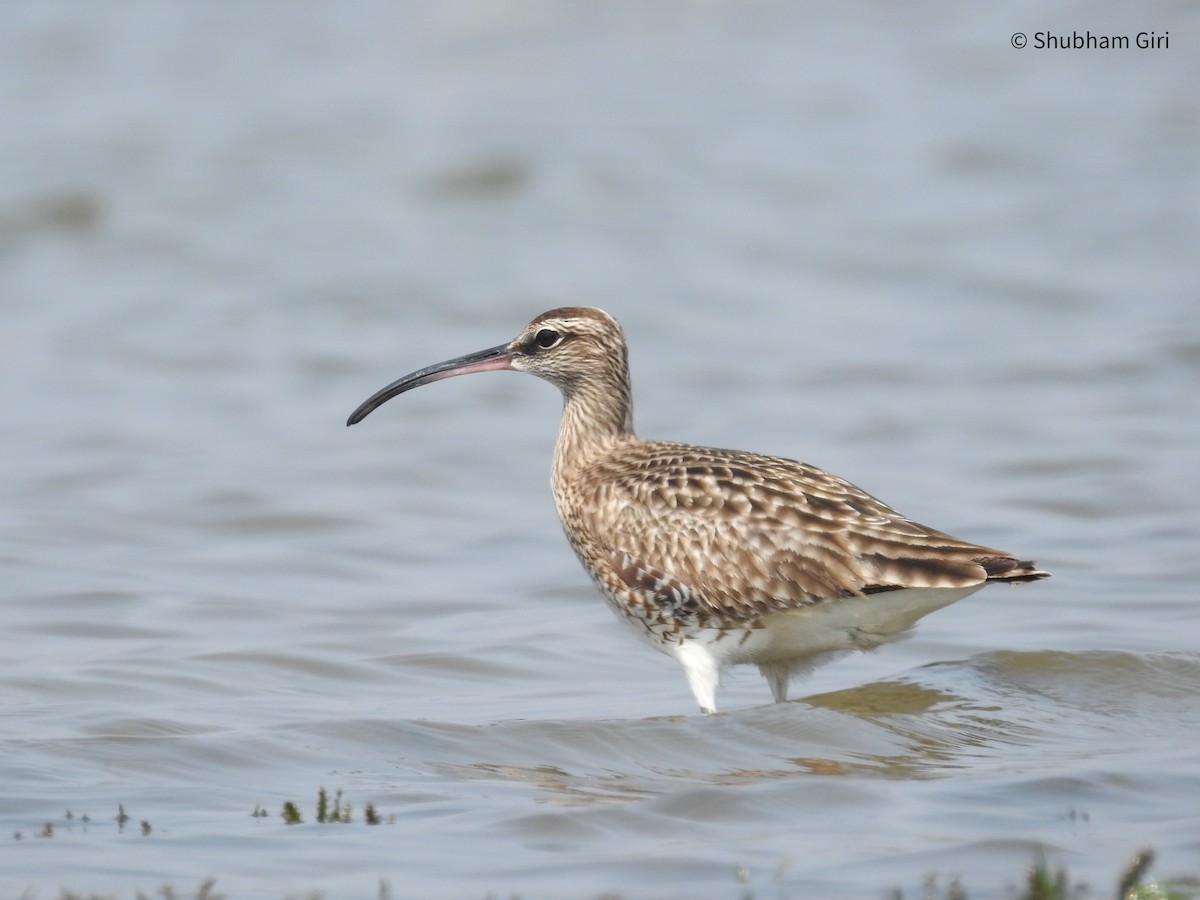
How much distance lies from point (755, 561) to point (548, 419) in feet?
24.7

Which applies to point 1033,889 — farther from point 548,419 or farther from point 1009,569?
point 548,419

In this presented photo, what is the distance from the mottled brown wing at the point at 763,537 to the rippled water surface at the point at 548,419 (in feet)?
2.05

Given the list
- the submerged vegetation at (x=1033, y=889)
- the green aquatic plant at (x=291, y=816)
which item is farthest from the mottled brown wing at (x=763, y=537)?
the green aquatic plant at (x=291, y=816)

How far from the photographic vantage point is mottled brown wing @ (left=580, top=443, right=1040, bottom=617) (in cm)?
779

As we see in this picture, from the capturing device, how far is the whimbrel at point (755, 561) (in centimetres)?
783

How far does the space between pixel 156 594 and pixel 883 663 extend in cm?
415

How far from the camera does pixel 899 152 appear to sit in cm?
2384

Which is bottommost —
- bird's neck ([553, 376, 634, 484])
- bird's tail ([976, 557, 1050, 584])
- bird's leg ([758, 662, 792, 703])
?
bird's leg ([758, 662, 792, 703])

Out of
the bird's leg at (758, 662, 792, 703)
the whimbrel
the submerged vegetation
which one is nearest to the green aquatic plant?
the submerged vegetation

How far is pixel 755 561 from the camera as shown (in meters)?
8.06

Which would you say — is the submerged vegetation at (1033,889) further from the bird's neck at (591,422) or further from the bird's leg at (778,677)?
the bird's neck at (591,422)

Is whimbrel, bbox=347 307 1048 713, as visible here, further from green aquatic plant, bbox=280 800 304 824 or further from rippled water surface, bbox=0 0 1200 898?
green aquatic plant, bbox=280 800 304 824

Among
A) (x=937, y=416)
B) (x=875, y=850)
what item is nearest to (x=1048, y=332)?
(x=937, y=416)

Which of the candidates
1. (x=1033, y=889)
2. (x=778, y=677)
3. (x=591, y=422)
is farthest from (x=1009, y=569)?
(x=591, y=422)
